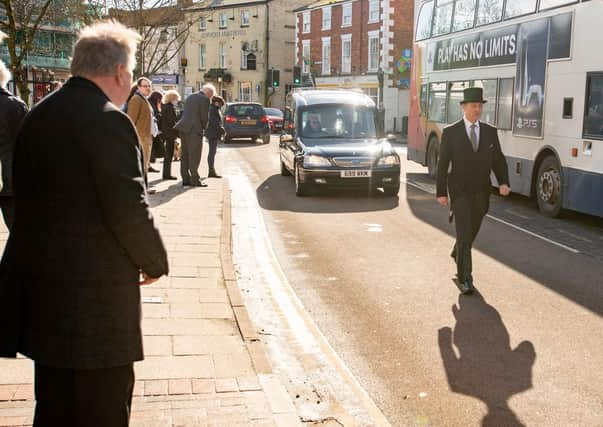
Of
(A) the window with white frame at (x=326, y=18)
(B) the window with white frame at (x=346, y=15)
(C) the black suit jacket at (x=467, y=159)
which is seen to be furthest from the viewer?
(A) the window with white frame at (x=326, y=18)

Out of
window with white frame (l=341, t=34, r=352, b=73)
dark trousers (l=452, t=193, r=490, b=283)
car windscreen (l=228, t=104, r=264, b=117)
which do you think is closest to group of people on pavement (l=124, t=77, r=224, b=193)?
dark trousers (l=452, t=193, r=490, b=283)

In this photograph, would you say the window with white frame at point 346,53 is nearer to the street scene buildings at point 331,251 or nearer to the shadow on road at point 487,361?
the street scene buildings at point 331,251

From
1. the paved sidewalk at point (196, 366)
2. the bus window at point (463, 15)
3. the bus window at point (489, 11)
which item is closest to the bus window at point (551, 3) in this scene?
the bus window at point (489, 11)

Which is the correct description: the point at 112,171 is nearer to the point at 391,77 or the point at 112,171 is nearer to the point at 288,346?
the point at 288,346

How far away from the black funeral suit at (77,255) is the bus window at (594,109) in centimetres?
971

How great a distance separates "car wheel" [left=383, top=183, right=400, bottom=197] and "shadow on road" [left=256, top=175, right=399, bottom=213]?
0.11m

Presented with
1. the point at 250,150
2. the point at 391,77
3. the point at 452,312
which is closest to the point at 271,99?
the point at 391,77

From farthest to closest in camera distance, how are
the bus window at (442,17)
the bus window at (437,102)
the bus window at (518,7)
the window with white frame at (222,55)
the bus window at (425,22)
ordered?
the window with white frame at (222,55), the bus window at (425,22), the bus window at (437,102), the bus window at (442,17), the bus window at (518,7)

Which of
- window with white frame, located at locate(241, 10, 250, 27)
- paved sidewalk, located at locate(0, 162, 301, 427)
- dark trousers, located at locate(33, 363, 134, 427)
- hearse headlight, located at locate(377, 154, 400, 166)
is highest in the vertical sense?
window with white frame, located at locate(241, 10, 250, 27)

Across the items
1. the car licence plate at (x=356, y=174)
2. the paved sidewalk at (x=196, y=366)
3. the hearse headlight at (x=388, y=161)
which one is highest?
the hearse headlight at (x=388, y=161)

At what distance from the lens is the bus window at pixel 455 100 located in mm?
16312

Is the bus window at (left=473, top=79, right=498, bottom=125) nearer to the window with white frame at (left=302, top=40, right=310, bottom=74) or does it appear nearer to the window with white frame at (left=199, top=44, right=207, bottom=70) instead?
the window with white frame at (left=302, top=40, right=310, bottom=74)

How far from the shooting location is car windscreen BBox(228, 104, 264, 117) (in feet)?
110

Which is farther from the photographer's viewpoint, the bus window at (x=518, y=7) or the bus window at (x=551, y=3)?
the bus window at (x=518, y=7)
